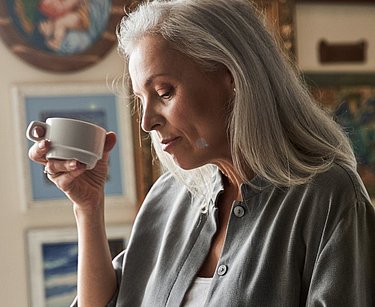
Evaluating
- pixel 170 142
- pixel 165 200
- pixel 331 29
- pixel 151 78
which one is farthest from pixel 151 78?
pixel 331 29

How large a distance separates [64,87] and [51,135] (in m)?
1.45

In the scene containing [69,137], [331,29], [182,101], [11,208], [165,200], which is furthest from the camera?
[331,29]

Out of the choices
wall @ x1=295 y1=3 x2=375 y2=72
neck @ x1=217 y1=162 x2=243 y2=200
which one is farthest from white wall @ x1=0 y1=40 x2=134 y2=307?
neck @ x1=217 y1=162 x2=243 y2=200

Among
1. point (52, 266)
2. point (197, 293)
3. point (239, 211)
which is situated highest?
point (239, 211)

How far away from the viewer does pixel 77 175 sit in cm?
143

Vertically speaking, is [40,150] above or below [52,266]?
above

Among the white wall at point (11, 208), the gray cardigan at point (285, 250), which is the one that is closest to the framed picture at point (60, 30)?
the white wall at point (11, 208)

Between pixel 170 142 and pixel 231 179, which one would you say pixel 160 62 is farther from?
pixel 231 179

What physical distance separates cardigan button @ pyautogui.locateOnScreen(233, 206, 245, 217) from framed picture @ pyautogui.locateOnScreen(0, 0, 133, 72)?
162 cm

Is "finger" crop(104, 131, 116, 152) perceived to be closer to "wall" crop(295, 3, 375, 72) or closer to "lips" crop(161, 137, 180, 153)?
"lips" crop(161, 137, 180, 153)

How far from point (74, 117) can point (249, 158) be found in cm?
163

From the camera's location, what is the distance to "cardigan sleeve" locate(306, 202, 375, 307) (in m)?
1.17

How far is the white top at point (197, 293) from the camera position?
4.35 feet

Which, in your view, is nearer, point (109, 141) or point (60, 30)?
point (109, 141)
